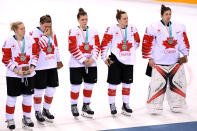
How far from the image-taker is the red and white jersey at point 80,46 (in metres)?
5.56

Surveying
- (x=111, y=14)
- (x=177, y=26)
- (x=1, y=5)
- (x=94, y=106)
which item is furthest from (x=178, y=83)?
(x=1, y=5)

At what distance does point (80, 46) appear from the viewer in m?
5.60

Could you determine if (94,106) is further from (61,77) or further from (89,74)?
(61,77)

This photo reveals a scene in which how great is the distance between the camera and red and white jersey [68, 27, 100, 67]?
5.56 metres

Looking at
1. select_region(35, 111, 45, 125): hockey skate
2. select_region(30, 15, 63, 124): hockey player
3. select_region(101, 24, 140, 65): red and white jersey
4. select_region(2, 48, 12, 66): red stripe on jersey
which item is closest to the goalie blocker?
select_region(101, 24, 140, 65): red and white jersey

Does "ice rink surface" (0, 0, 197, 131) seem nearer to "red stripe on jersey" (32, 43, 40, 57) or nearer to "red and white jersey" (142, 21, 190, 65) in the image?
"red and white jersey" (142, 21, 190, 65)

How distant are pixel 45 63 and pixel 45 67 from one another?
5 cm

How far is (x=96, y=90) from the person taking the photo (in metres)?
7.11

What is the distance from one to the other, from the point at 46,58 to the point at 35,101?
61cm

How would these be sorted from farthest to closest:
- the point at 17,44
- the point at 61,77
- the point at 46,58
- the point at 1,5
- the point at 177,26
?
the point at 1,5, the point at 61,77, the point at 177,26, the point at 46,58, the point at 17,44

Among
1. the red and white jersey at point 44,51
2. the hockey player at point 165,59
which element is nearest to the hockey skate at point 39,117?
the red and white jersey at point 44,51

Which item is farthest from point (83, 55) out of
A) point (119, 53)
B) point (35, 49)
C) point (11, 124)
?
point (11, 124)

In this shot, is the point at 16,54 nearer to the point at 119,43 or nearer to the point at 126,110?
the point at 119,43

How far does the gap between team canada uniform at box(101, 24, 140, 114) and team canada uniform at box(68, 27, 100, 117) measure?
0.18m
